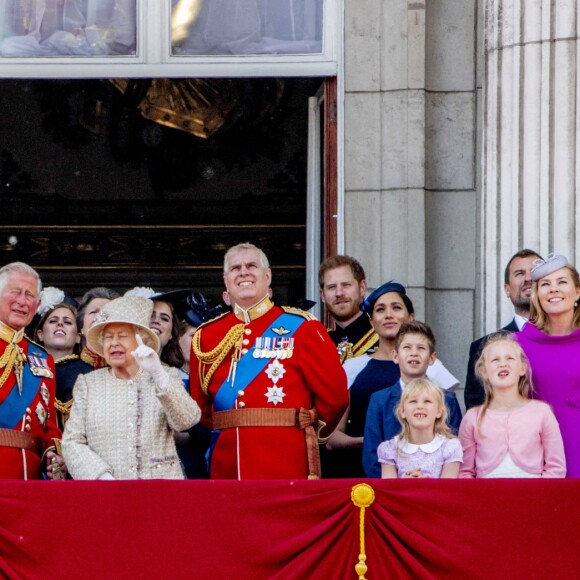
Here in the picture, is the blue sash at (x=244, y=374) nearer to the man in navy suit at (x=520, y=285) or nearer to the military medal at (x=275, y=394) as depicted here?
the military medal at (x=275, y=394)

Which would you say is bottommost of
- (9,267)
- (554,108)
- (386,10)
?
(9,267)

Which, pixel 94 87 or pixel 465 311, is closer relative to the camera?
pixel 465 311

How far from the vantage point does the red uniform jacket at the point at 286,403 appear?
7414 mm

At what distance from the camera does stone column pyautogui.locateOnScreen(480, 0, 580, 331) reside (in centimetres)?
888

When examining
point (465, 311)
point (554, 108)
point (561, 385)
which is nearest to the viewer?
point (561, 385)

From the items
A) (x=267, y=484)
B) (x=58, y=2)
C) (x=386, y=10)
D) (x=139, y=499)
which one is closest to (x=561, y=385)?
(x=267, y=484)

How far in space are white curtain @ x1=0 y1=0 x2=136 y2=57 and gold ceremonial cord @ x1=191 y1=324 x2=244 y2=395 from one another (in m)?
2.72

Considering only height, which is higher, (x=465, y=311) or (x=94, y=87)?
(x=94, y=87)

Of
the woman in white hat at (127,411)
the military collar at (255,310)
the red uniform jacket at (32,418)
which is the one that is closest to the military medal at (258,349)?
the military collar at (255,310)

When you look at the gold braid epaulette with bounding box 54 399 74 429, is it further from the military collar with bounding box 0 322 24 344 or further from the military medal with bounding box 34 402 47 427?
the military collar with bounding box 0 322 24 344

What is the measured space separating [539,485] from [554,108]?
3.03 m

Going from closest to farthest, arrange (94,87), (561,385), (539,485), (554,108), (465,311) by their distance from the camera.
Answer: (539,485) → (561,385) → (554,108) → (465,311) → (94,87)

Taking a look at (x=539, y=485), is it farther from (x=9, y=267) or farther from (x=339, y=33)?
(x=339, y=33)

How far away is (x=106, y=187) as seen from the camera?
51.1 ft
